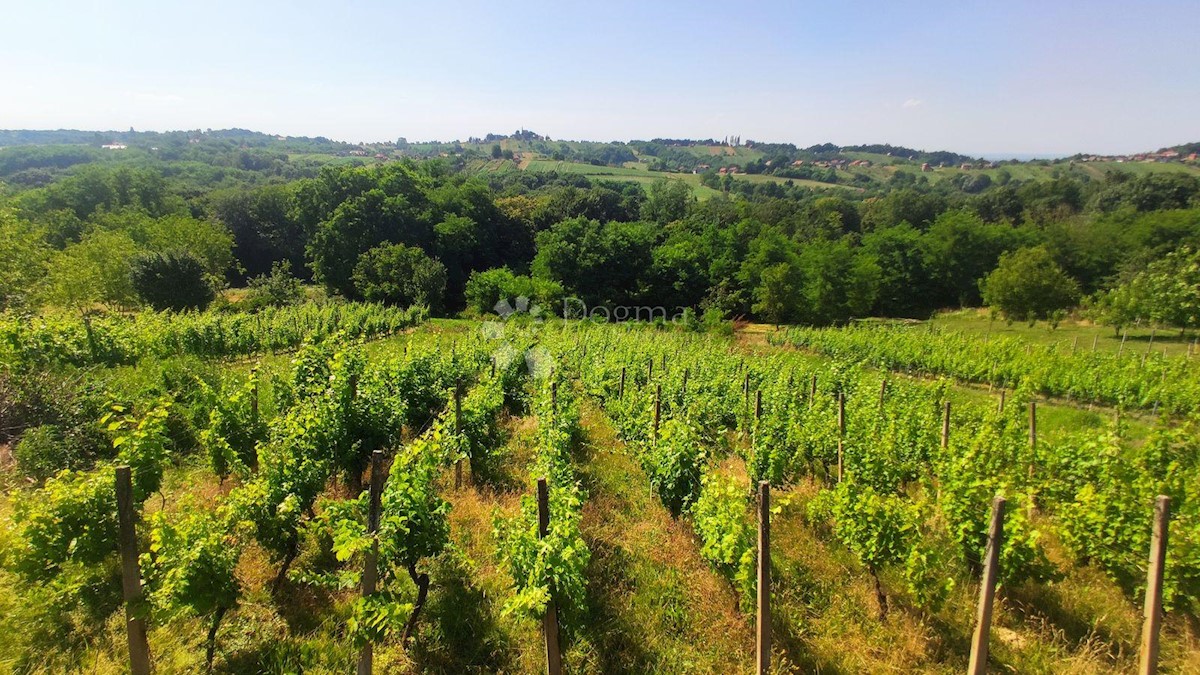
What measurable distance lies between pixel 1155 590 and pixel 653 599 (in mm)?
4581

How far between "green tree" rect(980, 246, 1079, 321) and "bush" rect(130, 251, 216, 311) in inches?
2149

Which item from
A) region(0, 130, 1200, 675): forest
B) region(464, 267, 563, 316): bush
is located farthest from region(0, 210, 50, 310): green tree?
region(464, 267, 563, 316): bush

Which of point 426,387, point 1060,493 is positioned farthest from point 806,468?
point 426,387

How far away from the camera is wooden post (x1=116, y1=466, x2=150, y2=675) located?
4070mm

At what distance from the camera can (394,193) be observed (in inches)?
1719

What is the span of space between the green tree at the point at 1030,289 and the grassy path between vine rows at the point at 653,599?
41.2 metres

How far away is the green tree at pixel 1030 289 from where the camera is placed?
3616cm

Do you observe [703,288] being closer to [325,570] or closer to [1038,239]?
[1038,239]

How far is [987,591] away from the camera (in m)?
4.31

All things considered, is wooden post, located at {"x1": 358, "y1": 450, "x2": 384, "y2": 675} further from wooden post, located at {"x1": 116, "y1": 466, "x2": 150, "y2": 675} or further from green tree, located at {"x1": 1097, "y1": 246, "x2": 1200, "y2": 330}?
green tree, located at {"x1": 1097, "y1": 246, "x2": 1200, "y2": 330}

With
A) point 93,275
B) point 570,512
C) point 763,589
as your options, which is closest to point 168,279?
point 93,275

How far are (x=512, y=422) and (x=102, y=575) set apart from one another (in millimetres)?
8037

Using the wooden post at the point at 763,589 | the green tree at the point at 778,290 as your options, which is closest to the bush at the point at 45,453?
the wooden post at the point at 763,589

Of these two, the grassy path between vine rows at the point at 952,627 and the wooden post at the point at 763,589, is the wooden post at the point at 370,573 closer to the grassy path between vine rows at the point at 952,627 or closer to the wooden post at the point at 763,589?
the wooden post at the point at 763,589
